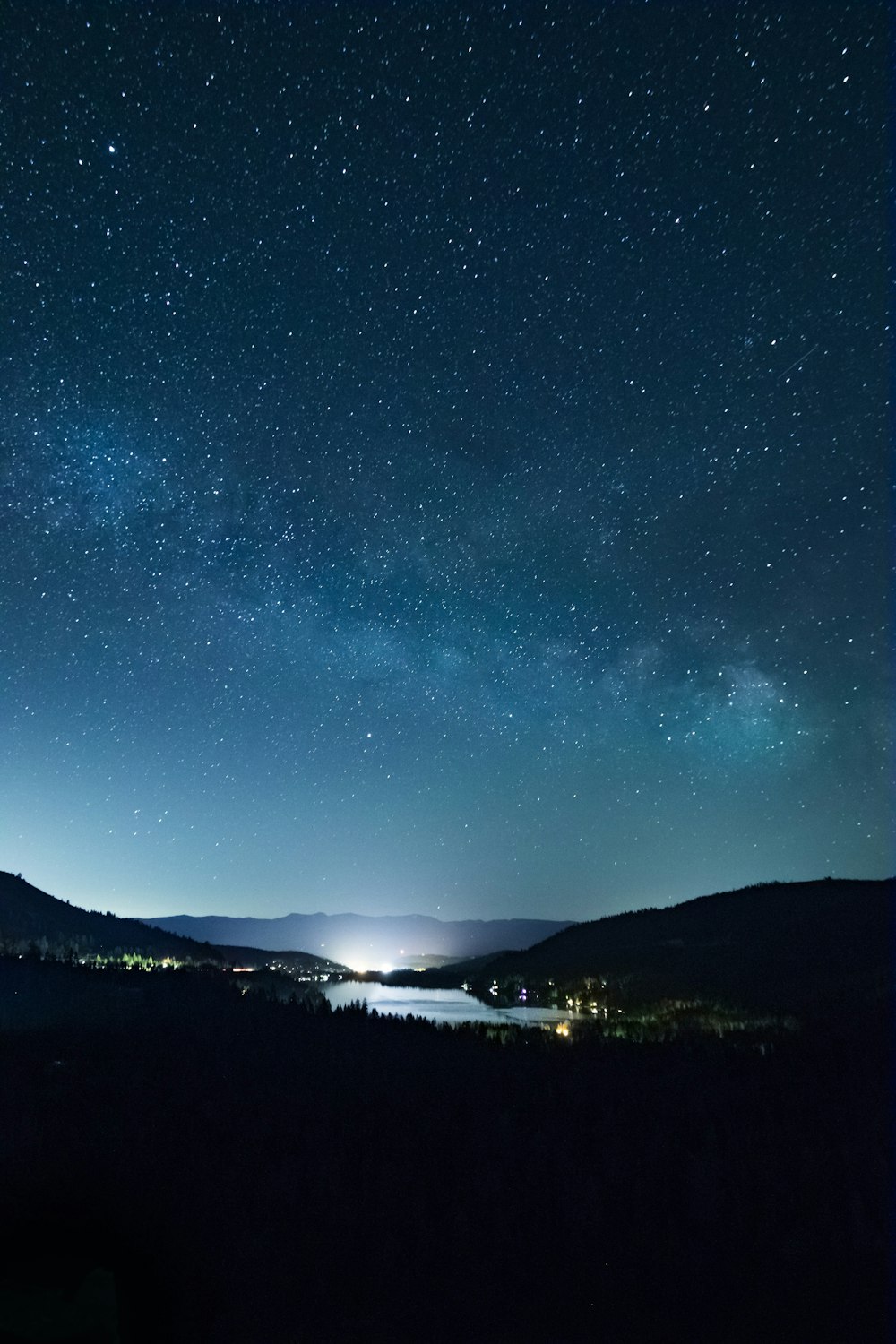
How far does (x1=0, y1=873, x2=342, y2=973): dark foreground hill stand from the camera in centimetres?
7812

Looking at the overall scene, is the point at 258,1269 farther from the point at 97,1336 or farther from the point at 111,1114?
the point at 111,1114

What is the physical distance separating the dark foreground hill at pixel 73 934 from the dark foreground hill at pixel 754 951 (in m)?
44.6

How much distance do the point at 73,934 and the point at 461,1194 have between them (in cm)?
9106

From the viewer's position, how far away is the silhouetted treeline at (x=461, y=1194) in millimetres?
9156

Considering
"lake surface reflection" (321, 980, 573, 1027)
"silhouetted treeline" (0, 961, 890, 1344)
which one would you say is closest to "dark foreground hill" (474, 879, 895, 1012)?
"lake surface reflection" (321, 980, 573, 1027)

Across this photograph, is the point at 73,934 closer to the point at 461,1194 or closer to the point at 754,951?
the point at 754,951

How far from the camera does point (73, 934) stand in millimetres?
88250

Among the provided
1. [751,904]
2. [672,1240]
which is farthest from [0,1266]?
[751,904]

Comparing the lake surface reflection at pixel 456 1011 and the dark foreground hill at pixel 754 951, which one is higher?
the dark foreground hill at pixel 754 951

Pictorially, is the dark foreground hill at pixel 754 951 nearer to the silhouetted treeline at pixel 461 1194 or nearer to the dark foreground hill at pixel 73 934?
the silhouetted treeline at pixel 461 1194

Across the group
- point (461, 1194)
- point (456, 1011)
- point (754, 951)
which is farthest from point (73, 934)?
point (461, 1194)

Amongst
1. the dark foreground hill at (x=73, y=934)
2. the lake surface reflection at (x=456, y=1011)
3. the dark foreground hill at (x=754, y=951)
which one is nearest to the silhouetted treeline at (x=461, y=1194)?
the dark foreground hill at (x=754, y=951)

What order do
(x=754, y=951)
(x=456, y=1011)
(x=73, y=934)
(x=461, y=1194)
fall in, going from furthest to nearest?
(x=73, y=934) → (x=456, y=1011) → (x=754, y=951) → (x=461, y=1194)

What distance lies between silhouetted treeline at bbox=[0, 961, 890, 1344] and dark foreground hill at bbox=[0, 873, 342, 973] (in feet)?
206
